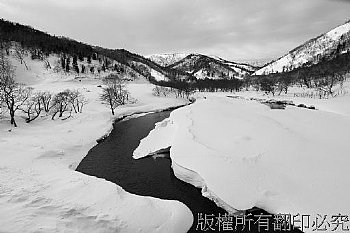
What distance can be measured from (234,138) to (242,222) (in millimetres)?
11086

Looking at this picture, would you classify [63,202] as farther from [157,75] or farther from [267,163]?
[157,75]

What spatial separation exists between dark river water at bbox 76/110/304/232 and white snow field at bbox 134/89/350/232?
827mm

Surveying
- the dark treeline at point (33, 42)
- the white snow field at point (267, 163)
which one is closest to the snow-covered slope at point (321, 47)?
the dark treeline at point (33, 42)

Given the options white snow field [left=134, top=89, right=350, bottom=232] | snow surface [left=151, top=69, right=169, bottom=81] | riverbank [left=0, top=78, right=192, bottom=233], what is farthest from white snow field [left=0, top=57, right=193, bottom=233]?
snow surface [left=151, top=69, right=169, bottom=81]

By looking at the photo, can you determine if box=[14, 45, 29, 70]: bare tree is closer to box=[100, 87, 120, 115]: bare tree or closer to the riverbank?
box=[100, 87, 120, 115]: bare tree

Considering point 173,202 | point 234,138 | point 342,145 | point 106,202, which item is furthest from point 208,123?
point 106,202

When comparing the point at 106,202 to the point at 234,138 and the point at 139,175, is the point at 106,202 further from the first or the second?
the point at 234,138

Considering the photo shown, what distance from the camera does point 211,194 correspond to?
17.2 metres

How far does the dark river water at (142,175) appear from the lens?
16281mm

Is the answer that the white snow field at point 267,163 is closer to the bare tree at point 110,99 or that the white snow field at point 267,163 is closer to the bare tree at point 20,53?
the bare tree at point 110,99

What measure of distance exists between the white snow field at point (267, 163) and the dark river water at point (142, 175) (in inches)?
32.6

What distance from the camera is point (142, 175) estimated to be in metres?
21.8

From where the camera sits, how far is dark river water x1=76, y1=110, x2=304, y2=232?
16.3 meters

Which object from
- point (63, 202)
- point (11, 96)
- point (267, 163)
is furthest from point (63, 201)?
point (11, 96)
